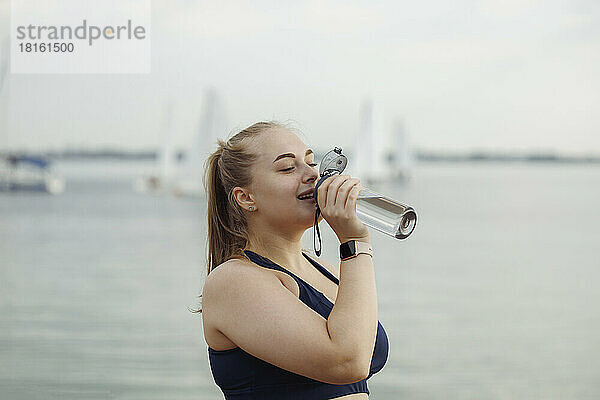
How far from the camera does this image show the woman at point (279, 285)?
88 centimetres

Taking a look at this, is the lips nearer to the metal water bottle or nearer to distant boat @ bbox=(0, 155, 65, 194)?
the metal water bottle

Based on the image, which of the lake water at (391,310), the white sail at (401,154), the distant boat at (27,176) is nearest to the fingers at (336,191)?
the lake water at (391,310)

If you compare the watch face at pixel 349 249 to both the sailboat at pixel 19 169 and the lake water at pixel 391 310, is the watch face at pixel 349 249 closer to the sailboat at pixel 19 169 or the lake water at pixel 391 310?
the lake water at pixel 391 310

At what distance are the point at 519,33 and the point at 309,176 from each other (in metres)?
14.4

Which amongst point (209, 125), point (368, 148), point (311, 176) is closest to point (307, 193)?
point (311, 176)

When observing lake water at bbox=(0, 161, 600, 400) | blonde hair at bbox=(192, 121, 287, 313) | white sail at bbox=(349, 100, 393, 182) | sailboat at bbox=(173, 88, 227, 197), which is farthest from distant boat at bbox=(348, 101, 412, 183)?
blonde hair at bbox=(192, 121, 287, 313)

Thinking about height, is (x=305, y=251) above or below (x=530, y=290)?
above

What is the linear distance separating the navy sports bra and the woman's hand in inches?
4.1

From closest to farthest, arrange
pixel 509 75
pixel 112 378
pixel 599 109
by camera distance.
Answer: pixel 112 378
pixel 599 109
pixel 509 75

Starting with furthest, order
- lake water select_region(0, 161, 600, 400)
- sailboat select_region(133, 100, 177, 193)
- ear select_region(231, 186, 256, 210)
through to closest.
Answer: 1. sailboat select_region(133, 100, 177, 193)
2. lake water select_region(0, 161, 600, 400)
3. ear select_region(231, 186, 256, 210)

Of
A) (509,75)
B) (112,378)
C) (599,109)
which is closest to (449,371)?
(112,378)

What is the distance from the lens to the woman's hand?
0.89m

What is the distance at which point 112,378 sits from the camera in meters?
3.43

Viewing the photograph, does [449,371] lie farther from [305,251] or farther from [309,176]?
[309,176]
